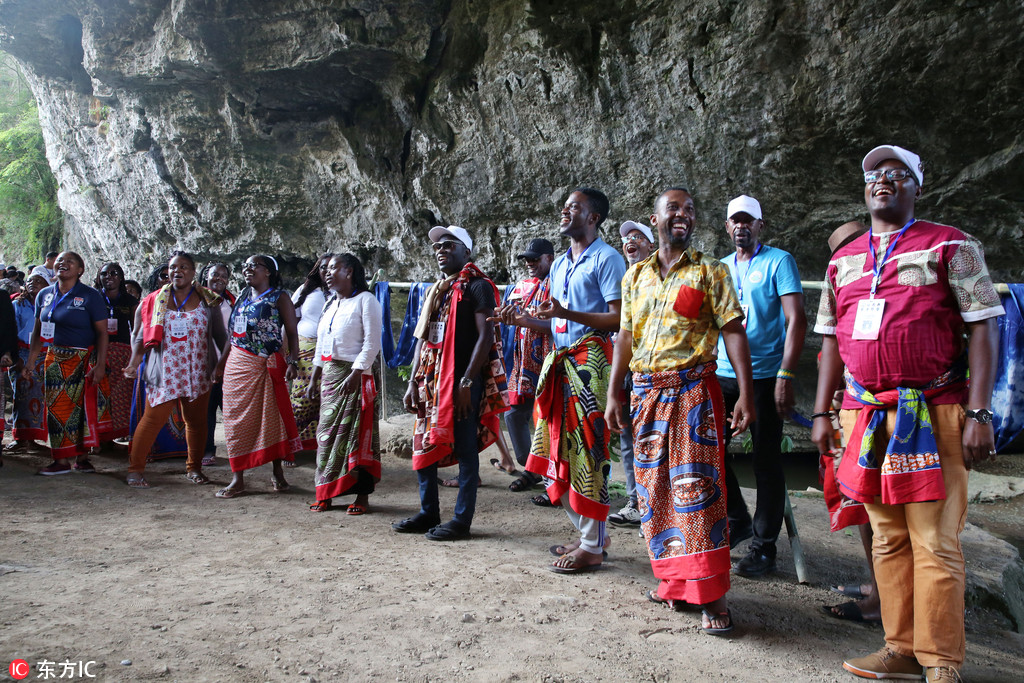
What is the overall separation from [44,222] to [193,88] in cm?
1132

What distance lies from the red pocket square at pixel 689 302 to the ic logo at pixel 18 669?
260 centimetres

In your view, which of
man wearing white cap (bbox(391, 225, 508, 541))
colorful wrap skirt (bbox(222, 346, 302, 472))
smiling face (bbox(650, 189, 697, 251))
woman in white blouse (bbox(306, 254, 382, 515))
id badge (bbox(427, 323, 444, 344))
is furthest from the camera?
colorful wrap skirt (bbox(222, 346, 302, 472))

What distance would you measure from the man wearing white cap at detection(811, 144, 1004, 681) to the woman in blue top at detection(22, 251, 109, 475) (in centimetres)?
587

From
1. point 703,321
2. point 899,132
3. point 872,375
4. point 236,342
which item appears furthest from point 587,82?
point 872,375

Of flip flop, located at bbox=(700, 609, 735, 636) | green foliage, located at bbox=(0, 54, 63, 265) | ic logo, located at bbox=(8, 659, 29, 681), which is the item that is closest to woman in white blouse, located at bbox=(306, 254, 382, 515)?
ic logo, located at bbox=(8, 659, 29, 681)

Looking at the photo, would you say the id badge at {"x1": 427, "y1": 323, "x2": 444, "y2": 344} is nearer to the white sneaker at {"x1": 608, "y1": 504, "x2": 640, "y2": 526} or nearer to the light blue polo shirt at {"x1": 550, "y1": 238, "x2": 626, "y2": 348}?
the light blue polo shirt at {"x1": 550, "y1": 238, "x2": 626, "y2": 348}

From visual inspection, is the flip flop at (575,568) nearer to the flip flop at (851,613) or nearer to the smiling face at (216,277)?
the flip flop at (851,613)

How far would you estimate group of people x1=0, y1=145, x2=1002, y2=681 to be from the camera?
7.14 feet

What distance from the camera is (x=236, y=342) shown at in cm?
489

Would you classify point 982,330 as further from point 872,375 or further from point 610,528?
point 610,528

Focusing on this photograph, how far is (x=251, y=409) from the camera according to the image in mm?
4859

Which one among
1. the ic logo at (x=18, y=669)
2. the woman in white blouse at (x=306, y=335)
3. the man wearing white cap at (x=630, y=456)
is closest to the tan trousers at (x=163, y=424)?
the woman in white blouse at (x=306, y=335)

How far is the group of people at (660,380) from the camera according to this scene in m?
2.18

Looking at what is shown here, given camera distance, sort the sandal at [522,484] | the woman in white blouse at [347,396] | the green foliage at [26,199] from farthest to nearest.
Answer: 1. the green foliage at [26,199]
2. the sandal at [522,484]
3. the woman in white blouse at [347,396]
